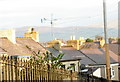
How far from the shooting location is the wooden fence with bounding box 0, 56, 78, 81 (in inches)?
205

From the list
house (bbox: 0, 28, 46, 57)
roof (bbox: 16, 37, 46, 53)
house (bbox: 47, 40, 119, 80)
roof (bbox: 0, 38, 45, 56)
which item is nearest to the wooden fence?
roof (bbox: 0, 38, 45, 56)

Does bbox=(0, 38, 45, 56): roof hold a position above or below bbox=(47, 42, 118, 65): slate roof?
above

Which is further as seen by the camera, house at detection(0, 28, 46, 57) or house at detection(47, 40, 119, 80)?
house at detection(47, 40, 119, 80)

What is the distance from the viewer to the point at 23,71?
5695 millimetres

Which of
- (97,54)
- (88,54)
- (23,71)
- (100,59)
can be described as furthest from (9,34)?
(23,71)

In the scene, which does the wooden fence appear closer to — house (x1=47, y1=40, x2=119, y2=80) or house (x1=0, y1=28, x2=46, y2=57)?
house (x1=0, y1=28, x2=46, y2=57)

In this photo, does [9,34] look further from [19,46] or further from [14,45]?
[19,46]

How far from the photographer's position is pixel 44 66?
6648 millimetres

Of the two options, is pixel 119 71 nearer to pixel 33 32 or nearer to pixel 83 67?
pixel 83 67

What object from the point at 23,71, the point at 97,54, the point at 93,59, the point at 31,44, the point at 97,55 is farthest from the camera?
the point at 97,54

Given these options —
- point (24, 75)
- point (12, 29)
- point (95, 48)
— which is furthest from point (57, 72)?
point (95, 48)

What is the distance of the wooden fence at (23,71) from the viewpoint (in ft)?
17.1

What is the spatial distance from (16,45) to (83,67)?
24.8 feet

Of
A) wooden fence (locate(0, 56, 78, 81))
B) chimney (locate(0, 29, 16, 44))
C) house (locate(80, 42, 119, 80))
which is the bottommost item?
house (locate(80, 42, 119, 80))
